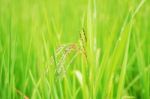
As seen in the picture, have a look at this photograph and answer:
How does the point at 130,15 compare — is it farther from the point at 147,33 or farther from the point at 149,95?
the point at 147,33

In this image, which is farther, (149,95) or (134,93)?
(134,93)

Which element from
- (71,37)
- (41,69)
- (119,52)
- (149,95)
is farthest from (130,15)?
(71,37)

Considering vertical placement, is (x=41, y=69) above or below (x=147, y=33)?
below

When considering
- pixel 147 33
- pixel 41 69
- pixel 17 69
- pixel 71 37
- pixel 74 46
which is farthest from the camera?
pixel 71 37

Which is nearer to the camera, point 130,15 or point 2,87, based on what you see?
point 130,15

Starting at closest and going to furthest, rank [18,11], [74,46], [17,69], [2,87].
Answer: [74,46]
[2,87]
[17,69]
[18,11]

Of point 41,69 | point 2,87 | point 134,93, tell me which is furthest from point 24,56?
point 41,69

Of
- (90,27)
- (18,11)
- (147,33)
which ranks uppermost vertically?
(18,11)

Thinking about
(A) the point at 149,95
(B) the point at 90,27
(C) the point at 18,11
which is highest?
(C) the point at 18,11

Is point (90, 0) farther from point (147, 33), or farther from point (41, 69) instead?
point (147, 33)
